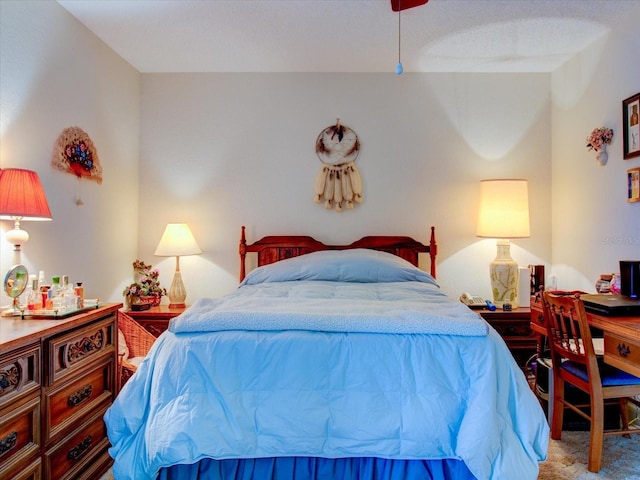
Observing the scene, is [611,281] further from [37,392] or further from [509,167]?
[37,392]

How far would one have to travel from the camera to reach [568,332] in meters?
2.06

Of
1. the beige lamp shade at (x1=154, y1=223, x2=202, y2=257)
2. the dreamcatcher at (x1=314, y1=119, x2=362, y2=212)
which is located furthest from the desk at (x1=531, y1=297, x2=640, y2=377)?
the beige lamp shade at (x1=154, y1=223, x2=202, y2=257)

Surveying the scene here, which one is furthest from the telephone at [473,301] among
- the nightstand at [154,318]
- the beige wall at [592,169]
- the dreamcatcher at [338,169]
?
the nightstand at [154,318]

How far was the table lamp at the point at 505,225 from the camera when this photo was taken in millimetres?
3205

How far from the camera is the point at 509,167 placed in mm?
3529

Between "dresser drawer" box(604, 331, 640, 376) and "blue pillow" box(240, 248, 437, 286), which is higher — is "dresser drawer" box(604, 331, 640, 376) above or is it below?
below

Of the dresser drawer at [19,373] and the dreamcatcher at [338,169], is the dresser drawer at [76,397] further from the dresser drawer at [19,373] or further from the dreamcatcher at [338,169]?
the dreamcatcher at [338,169]

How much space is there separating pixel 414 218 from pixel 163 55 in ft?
7.96

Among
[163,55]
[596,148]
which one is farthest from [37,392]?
[596,148]

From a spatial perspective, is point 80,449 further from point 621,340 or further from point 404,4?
point 404,4

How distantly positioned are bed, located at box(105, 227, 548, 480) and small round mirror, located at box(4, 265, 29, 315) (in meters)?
0.66

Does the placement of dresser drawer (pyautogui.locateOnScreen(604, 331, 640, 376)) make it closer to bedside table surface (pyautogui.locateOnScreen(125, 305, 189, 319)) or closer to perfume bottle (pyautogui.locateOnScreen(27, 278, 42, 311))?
perfume bottle (pyautogui.locateOnScreen(27, 278, 42, 311))

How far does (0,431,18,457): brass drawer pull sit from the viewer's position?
1362 millimetres

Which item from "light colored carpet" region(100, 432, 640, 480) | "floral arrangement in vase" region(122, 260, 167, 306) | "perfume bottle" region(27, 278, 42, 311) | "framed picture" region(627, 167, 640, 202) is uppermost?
"framed picture" region(627, 167, 640, 202)
